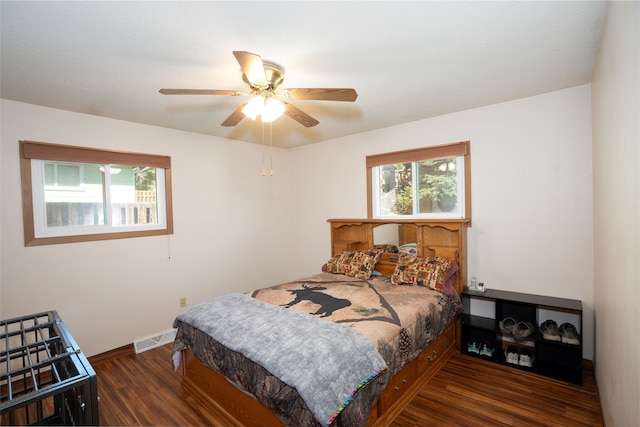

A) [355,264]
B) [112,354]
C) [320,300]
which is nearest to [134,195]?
[112,354]

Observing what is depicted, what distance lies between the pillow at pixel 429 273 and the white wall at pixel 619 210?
42.4 inches

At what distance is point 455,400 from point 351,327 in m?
1.07

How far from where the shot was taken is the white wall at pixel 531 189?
2.57 m

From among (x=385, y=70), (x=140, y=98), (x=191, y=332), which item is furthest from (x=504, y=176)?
(x=140, y=98)

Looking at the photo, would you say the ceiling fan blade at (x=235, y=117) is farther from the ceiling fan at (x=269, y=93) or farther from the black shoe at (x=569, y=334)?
the black shoe at (x=569, y=334)

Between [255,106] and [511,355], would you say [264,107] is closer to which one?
[255,106]

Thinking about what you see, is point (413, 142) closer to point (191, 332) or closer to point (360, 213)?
point (360, 213)

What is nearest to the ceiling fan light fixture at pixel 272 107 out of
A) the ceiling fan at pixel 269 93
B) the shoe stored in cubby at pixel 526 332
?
the ceiling fan at pixel 269 93

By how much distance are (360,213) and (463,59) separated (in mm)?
2289

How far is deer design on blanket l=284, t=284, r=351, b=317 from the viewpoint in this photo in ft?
7.85

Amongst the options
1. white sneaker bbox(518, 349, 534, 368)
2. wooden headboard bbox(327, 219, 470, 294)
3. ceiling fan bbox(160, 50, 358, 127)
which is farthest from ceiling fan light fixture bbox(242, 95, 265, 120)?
white sneaker bbox(518, 349, 534, 368)

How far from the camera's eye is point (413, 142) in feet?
11.6

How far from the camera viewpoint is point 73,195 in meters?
3.01

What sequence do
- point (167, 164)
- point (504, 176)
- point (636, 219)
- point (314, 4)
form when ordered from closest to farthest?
point (636, 219) → point (314, 4) → point (504, 176) → point (167, 164)
